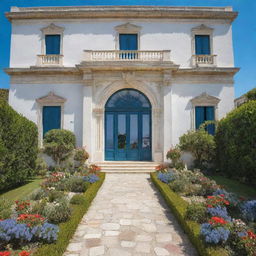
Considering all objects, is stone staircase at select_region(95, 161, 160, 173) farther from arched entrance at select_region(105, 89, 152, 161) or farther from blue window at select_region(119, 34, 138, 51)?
blue window at select_region(119, 34, 138, 51)

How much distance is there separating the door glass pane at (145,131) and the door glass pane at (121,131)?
128 cm

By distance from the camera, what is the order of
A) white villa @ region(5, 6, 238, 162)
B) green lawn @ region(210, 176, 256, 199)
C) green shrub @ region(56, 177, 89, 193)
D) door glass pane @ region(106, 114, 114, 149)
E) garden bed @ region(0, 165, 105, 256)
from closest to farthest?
garden bed @ region(0, 165, 105, 256), green lawn @ region(210, 176, 256, 199), green shrub @ region(56, 177, 89, 193), white villa @ region(5, 6, 238, 162), door glass pane @ region(106, 114, 114, 149)

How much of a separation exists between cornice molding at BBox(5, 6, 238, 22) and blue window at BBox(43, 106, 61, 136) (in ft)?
21.6

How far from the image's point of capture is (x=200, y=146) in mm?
9906

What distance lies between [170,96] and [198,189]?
6.70 meters

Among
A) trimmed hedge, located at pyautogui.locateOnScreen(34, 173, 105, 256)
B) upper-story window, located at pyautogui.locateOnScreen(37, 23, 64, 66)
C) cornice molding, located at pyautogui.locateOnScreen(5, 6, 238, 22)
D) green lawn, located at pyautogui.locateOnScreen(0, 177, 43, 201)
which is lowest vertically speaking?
green lawn, located at pyautogui.locateOnScreen(0, 177, 43, 201)

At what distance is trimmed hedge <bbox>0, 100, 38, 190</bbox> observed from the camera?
6.58 metres

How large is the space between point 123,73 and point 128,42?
9.18 feet

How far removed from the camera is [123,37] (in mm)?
12703

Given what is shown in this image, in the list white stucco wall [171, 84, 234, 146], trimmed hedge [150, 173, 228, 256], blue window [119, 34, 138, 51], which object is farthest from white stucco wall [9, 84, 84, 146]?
trimmed hedge [150, 173, 228, 256]

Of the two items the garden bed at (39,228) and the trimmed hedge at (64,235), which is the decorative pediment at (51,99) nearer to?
the garden bed at (39,228)

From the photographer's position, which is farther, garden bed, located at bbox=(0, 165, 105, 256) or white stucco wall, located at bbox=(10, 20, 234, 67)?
white stucco wall, located at bbox=(10, 20, 234, 67)

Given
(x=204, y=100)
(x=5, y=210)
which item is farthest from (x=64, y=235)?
(x=204, y=100)

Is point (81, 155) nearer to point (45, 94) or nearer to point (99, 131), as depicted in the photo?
point (99, 131)
